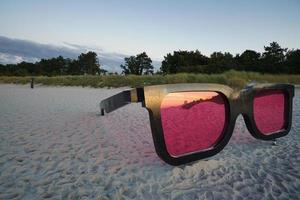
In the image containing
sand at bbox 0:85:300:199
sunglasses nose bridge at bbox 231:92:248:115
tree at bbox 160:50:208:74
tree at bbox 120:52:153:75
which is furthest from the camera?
tree at bbox 120:52:153:75

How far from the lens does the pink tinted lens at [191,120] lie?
3.44 feet

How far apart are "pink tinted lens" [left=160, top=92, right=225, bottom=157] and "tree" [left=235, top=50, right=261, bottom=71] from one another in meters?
19.1

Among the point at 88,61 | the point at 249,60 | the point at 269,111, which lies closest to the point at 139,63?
the point at 88,61

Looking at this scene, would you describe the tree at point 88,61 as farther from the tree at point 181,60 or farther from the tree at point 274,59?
the tree at point 274,59

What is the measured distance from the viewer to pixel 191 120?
1180mm

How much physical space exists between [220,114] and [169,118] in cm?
31

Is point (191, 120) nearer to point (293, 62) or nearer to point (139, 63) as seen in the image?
point (293, 62)

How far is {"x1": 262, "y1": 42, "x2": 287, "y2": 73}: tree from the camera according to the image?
57.0ft

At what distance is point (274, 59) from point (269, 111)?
20309mm

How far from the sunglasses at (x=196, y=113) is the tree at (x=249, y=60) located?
18.8 meters

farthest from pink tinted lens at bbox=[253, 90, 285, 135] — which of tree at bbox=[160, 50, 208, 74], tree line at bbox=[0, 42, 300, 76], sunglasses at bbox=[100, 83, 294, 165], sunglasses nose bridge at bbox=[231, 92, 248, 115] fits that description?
tree at bbox=[160, 50, 208, 74]

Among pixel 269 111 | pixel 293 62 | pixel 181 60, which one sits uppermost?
pixel 181 60

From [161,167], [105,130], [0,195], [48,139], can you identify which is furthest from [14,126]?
[161,167]

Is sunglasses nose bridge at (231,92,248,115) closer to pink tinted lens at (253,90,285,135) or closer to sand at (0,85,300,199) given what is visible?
pink tinted lens at (253,90,285,135)
